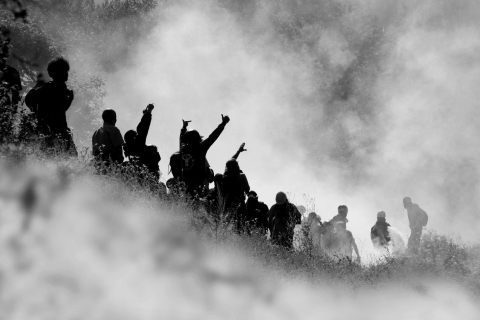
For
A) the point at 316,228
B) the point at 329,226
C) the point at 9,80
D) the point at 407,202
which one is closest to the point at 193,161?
the point at 9,80

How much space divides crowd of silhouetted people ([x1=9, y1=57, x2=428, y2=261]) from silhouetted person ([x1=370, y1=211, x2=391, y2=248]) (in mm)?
1156

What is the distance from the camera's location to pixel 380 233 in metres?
11.6

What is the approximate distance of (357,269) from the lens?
7.47m

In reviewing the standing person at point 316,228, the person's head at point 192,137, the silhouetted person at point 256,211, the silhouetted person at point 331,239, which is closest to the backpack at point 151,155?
the person's head at point 192,137

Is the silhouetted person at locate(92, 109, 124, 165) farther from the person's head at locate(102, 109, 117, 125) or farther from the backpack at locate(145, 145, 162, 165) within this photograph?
the backpack at locate(145, 145, 162, 165)

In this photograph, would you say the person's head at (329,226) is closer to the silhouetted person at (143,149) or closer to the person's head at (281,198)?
the person's head at (281,198)

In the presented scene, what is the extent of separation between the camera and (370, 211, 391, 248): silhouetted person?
11531mm

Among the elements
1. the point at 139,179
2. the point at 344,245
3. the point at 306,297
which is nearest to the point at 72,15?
the point at 344,245

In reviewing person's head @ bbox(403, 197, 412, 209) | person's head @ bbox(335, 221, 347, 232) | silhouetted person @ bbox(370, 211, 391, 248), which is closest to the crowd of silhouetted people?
person's head @ bbox(335, 221, 347, 232)

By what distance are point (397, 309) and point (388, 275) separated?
0.91 meters

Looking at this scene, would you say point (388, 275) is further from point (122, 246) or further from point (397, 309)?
point (122, 246)

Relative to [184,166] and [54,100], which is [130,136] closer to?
[184,166]

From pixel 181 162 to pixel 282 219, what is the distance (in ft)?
6.85

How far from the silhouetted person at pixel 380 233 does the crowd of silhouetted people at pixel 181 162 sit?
3.79ft
